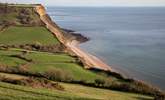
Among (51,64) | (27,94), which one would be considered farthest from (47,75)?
(27,94)

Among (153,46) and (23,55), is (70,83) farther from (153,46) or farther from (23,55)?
(153,46)

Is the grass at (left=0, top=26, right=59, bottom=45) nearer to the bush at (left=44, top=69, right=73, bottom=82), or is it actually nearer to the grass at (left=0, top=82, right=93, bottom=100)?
the bush at (left=44, top=69, right=73, bottom=82)

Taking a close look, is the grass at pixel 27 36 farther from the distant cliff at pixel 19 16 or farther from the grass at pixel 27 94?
the grass at pixel 27 94

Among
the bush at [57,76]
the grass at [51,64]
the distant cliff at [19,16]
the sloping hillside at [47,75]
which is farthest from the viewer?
the distant cliff at [19,16]

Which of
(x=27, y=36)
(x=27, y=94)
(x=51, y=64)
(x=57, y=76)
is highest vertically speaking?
(x=27, y=36)

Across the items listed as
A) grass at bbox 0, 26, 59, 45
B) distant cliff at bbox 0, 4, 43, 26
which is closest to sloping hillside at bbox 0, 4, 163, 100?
grass at bbox 0, 26, 59, 45

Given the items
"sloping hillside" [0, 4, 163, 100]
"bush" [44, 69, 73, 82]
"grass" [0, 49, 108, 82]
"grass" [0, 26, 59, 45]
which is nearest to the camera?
"sloping hillside" [0, 4, 163, 100]

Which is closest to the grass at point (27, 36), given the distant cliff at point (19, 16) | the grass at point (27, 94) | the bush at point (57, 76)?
the distant cliff at point (19, 16)

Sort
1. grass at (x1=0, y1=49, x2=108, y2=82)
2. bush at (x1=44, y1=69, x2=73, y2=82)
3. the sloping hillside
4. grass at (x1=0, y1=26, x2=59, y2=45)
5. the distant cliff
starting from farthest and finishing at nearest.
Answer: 1. the distant cliff
2. grass at (x1=0, y1=26, x2=59, y2=45)
3. grass at (x1=0, y1=49, x2=108, y2=82)
4. bush at (x1=44, y1=69, x2=73, y2=82)
5. the sloping hillside

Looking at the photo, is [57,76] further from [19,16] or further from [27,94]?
[19,16]

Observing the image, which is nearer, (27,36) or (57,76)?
(57,76)
